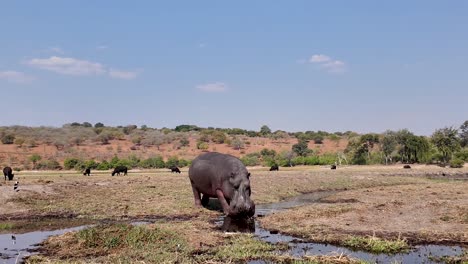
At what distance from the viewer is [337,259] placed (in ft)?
39.6

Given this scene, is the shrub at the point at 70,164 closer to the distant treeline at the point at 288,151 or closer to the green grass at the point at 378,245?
the distant treeline at the point at 288,151

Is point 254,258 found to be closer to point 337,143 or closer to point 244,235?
point 244,235

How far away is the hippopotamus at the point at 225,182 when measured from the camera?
19.1 metres

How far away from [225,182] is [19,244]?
341 inches

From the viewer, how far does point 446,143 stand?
78.6m

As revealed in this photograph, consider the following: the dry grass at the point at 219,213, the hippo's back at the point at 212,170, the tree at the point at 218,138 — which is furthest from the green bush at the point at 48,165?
the hippo's back at the point at 212,170

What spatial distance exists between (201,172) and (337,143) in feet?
336

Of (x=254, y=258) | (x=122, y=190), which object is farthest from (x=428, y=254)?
(x=122, y=190)

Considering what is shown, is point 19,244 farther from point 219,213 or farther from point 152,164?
point 152,164

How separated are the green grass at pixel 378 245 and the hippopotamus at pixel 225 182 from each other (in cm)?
534

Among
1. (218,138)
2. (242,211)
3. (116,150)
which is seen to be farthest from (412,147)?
(242,211)

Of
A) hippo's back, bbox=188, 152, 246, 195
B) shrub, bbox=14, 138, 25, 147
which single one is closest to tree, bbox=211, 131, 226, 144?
shrub, bbox=14, 138, 25, 147

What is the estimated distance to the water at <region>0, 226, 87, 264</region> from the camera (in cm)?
1350

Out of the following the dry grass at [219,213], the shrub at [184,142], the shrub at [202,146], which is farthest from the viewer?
the shrub at [184,142]
